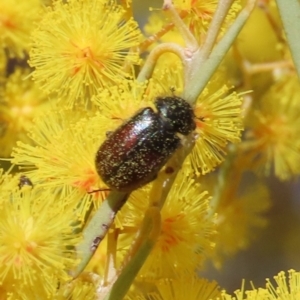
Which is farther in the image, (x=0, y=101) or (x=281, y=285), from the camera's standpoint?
(x=0, y=101)

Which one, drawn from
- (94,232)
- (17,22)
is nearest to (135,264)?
(94,232)

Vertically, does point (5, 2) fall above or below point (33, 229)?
above

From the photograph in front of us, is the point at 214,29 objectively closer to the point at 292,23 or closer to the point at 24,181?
the point at 292,23

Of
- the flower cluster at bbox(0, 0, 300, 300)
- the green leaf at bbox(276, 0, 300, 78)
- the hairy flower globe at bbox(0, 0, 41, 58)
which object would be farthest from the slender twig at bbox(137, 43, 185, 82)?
the hairy flower globe at bbox(0, 0, 41, 58)

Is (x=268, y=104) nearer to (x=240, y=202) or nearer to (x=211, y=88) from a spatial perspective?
(x=240, y=202)

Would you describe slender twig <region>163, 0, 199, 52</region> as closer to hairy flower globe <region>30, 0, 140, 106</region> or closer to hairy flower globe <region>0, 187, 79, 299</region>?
hairy flower globe <region>30, 0, 140, 106</region>

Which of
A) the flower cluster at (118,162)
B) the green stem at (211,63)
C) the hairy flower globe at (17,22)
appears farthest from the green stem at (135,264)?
the hairy flower globe at (17,22)

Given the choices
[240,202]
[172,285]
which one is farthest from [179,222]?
[240,202]
